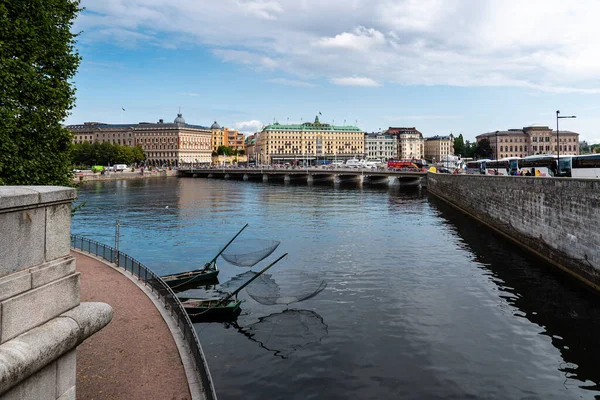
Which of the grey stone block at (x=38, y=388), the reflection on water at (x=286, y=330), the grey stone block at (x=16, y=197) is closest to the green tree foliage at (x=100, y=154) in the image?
the reflection on water at (x=286, y=330)

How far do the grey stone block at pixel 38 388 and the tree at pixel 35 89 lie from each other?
45.6ft

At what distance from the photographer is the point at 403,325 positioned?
811 inches

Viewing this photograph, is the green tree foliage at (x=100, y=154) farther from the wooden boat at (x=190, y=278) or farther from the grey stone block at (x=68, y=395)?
the grey stone block at (x=68, y=395)

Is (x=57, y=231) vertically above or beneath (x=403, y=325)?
above

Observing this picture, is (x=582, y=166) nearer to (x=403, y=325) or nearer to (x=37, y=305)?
(x=403, y=325)

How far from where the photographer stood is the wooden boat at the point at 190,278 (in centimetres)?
2519

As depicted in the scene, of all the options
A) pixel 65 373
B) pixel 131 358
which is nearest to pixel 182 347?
pixel 131 358

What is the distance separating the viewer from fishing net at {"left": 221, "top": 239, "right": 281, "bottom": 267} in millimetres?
25609

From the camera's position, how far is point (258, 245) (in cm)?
2678

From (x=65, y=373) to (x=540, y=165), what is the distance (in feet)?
240

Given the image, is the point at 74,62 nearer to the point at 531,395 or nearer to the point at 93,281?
the point at 93,281

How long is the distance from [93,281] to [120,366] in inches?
358

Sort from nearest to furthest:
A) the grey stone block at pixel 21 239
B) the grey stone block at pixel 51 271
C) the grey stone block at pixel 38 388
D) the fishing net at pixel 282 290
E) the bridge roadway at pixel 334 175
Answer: the grey stone block at pixel 21 239
the grey stone block at pixel 38 388
the grey stone block at pixel 51 271
the fishing net at pixel 282 290
the bridge roadway at pixel 334 175

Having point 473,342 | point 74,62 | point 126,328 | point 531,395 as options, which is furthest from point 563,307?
point 74,62
